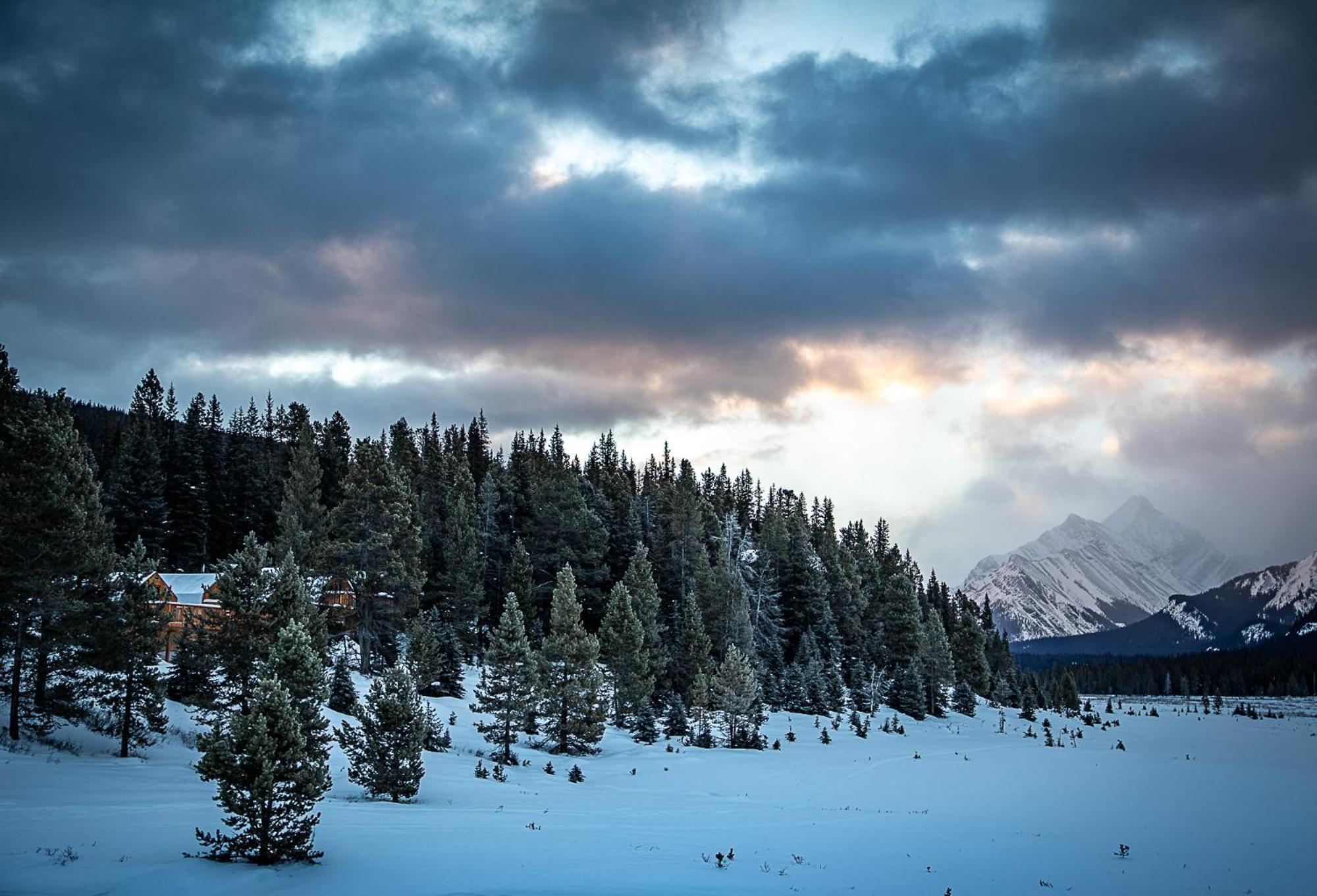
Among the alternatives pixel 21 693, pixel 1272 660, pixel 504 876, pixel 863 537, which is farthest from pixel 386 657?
pixel 1272 660

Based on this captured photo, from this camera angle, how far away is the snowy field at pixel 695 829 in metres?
15.0

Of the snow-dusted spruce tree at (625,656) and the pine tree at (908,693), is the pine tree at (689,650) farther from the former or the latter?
the pine tree at (908,693)

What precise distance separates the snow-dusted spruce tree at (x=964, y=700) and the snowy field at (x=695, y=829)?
41.2 meters

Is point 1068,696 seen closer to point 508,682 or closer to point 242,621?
point 508,682

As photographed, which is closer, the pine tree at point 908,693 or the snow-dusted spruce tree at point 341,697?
the snow-dusted spruce tree at point 341,697

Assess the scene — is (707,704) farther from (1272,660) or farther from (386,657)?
(1272,660)

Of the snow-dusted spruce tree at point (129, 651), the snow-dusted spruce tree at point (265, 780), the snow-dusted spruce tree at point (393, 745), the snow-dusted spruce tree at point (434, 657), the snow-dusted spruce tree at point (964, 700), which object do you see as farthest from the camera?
the snow-dusted spruce tree at point (964, 700)

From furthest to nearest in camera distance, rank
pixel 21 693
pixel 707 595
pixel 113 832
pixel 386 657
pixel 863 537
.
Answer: pixel 863 537 → pixel 707 595 → pixel 386 657 → pixel 21 693 → pixel 113 832

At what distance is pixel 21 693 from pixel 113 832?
1658 cm

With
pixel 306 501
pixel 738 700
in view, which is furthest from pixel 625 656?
pixel 306 501

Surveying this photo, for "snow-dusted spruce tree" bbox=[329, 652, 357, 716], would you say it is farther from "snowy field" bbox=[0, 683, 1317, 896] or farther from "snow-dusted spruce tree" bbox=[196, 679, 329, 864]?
"snow-dusted spruce tree" bbox=[196, 679, 329, 864]

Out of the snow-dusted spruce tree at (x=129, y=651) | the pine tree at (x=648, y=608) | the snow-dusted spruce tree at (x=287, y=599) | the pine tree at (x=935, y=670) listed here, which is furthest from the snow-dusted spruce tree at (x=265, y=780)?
the pine tree at (x=935, y=670)

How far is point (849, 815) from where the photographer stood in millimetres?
27281

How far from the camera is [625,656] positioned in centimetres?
5278
